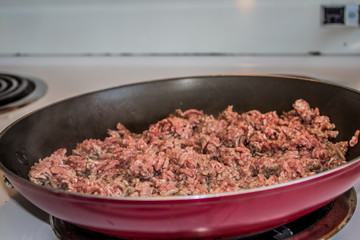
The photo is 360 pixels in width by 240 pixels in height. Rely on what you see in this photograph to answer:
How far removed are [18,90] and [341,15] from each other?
1466 millimetres

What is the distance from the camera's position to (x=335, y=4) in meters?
1.85

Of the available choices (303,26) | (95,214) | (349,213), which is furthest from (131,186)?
(303,26)

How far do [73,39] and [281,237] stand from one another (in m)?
1.65

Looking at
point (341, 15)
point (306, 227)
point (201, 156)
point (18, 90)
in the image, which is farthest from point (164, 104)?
point (341, 15)

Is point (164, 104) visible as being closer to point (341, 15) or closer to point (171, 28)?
point (171, 28)

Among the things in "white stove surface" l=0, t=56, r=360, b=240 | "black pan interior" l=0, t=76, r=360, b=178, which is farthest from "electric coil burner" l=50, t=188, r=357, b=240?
"white stove surface" l=0, t=56, r=360, b=240

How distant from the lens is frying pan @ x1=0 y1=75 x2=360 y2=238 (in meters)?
0.71

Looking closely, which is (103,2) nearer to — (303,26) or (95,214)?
(303,26)

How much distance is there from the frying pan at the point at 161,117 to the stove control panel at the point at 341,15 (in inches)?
27.3

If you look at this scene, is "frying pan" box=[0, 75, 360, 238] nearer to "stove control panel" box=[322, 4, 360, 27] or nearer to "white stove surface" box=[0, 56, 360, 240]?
"white stove surface" box=[0, 56, 360, 240]

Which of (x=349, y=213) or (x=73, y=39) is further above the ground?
(x=73, y=39)

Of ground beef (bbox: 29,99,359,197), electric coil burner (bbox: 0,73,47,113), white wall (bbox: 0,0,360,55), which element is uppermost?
white wall (bbox: 0,0,360,55)

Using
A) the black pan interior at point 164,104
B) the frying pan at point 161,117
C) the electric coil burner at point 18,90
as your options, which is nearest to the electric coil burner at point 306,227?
the frying pan at point 161,117

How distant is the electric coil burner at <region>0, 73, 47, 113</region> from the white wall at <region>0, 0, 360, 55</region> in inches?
12.4
